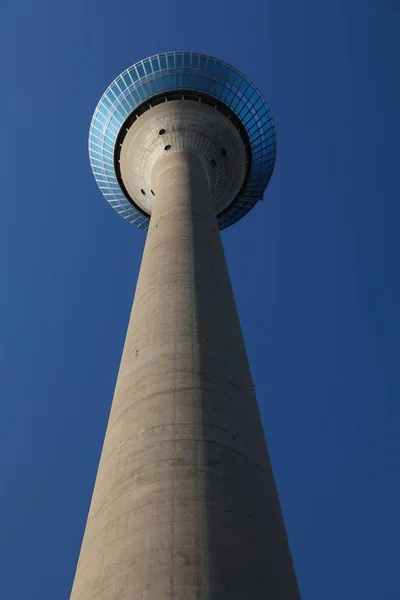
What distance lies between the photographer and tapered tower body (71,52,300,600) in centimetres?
1216

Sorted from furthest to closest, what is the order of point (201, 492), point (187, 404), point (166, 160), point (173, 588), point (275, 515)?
point (166, 160) → point (187, 404) → point (275, 515) → point (201, 492) → point (173, 588)

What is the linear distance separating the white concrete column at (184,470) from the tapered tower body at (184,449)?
0.03 meters

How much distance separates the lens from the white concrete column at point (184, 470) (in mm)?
12070

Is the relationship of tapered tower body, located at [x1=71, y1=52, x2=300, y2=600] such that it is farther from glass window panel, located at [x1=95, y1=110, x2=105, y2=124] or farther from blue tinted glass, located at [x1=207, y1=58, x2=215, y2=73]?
glass window panel, located at [x1=95, y1=110, x2=105, y2=124]

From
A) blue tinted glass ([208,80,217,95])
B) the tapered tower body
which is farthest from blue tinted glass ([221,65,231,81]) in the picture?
the tapered tower body

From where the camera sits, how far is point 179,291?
20.4 metres

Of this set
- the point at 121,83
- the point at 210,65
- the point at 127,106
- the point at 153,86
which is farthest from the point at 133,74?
the point at 210,65

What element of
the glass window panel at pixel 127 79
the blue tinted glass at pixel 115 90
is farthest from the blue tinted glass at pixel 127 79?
the blue tinted glass at pixel 115 90

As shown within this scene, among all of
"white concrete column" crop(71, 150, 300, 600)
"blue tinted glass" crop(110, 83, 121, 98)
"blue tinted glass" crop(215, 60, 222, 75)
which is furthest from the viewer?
"blue tinted glass" crop(110, 83, 121, 98)

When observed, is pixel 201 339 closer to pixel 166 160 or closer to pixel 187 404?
pixel 187 404

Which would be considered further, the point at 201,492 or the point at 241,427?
the point at 241,427

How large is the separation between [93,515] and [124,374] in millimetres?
4905

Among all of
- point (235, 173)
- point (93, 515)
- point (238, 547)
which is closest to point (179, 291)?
point (93, 515)

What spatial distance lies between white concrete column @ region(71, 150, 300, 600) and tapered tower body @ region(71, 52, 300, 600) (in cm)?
3
